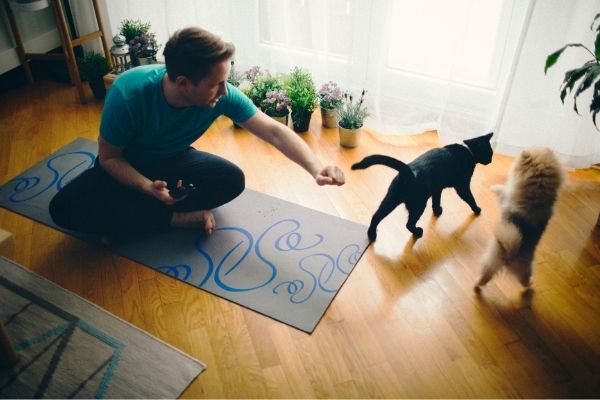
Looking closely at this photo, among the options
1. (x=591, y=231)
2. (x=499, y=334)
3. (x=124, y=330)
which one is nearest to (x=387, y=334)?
(x=499, y=334)

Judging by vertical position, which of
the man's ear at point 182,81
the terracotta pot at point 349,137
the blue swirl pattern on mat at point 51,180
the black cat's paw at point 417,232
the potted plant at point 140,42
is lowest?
the black cat's paw at point 417,232

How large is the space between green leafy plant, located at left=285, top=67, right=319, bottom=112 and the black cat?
0.85 meters

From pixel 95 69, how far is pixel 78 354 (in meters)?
1.85

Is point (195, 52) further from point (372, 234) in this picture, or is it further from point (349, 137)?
point (349, 137)

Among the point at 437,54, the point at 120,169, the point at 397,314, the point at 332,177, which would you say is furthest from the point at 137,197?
the point at 437,54

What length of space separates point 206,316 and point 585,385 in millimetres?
1181

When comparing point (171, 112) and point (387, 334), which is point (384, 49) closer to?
point (171, 112)

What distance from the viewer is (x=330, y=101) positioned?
97.7 inches

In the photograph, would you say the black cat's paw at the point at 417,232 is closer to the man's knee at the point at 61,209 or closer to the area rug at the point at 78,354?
the area rug at the point at 78,354

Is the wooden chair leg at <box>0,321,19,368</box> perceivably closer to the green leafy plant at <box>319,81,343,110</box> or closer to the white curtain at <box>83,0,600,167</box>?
the green leafy plant at <box>319,81,343,110</box>

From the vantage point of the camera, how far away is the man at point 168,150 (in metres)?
1.43

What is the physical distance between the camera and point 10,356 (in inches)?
52.7

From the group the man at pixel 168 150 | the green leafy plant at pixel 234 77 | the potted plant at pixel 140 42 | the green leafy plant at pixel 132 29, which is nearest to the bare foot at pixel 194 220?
the man at pixel 168 150

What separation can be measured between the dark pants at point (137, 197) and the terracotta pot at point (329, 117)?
2.70 ft
